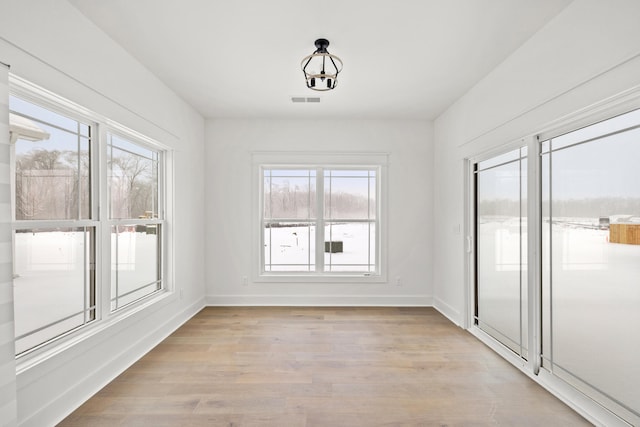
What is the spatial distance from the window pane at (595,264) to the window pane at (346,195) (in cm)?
270

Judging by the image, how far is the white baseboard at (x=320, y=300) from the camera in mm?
4980

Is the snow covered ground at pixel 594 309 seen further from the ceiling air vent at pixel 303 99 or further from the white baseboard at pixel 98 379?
the white baseboard at pixel 98 379

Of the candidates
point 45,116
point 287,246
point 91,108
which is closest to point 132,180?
point 91,108

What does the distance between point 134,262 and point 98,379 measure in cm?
108

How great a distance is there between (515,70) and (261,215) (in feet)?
11.8

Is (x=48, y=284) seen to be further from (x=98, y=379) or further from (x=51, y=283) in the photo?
(x=98, y=379)

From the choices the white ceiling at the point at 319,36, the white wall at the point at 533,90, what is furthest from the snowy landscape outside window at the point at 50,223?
the white wall at the point at 533,90

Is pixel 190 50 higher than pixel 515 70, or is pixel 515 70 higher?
pixel 190 50

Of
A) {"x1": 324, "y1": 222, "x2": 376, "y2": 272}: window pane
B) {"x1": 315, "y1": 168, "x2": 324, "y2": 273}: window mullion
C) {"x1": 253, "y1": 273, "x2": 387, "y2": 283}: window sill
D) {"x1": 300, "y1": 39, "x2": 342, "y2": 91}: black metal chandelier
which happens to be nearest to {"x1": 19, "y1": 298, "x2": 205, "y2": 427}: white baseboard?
{"x1": 253, "y1": 273, "x2": 387, "y2": 283}: window sill

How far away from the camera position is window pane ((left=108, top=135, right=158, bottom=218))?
9.88ft

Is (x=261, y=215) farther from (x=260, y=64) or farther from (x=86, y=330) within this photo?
(x=86, y=330)

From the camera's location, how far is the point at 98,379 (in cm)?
261

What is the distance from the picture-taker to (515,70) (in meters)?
2.93

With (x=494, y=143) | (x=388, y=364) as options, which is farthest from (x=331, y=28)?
(x=388, y=364)
